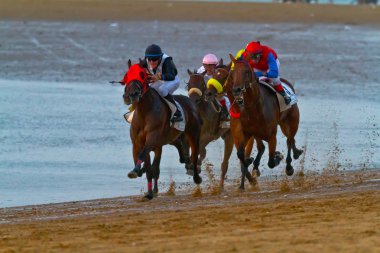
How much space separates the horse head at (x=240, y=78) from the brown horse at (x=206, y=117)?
1.92m

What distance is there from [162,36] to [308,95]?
22.5 metres

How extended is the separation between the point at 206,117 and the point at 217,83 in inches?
82.1

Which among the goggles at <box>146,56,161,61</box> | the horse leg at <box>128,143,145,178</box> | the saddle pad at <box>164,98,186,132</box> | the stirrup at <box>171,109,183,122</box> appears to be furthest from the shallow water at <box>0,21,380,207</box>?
the goggles at <box>146,56,161,61</box>

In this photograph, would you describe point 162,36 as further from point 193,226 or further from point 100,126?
point 193,226

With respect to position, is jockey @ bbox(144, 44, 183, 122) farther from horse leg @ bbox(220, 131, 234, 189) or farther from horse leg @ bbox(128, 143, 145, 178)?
horse leg @ bbox(220, 131, 234, 189)

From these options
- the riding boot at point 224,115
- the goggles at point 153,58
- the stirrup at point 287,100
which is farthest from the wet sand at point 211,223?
the riding boot at point 224,115

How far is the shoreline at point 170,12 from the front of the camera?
66.1m

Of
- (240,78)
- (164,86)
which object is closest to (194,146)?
(164,86)

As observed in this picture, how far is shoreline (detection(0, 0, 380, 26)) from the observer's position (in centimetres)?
6606

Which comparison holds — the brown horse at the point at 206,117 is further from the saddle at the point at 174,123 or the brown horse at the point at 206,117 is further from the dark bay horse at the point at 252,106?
the saddle at the point at 174,123

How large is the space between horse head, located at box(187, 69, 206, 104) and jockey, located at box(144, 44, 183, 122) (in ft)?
5.44

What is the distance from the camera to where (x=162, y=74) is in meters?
16.7

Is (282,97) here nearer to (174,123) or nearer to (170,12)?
(174,123)

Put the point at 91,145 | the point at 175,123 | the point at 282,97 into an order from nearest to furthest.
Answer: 1. the point at 175,123
2. the point at 282,97
3. the point at 91,145
